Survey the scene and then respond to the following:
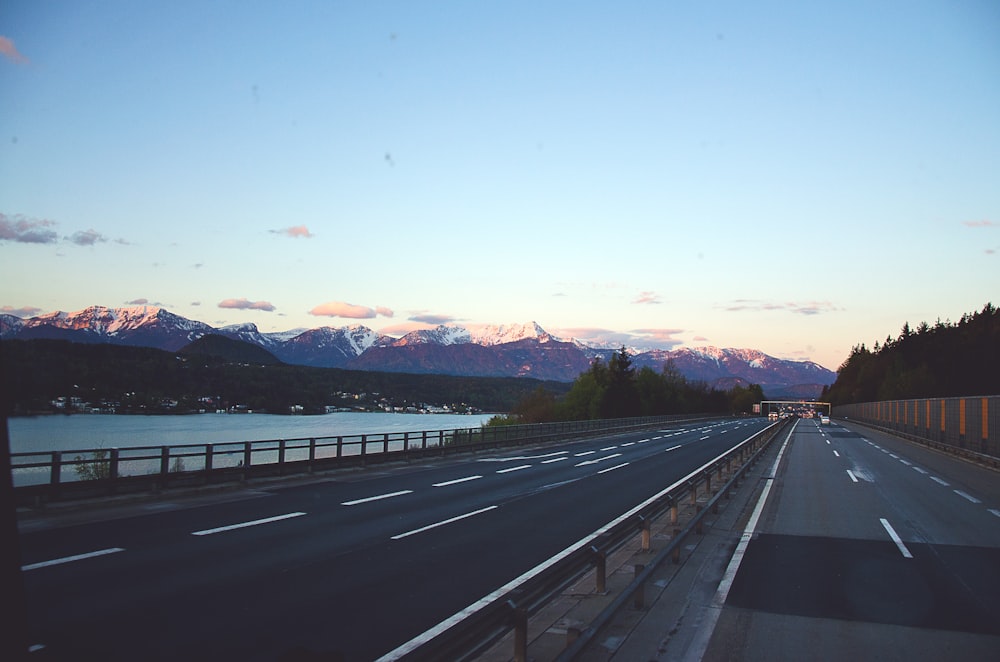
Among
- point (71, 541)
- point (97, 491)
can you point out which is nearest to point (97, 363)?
point (97, 491)

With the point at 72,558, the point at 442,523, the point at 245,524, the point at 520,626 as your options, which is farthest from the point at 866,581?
the point at 72,558

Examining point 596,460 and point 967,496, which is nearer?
point 967,496

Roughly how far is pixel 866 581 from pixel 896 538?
423 centimetres

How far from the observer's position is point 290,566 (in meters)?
10.4

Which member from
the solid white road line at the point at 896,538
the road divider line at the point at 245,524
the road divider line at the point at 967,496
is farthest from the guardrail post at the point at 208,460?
the road divider line at the point at 967,496

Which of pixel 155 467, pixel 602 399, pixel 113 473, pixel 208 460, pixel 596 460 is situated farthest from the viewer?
pixel 602 399

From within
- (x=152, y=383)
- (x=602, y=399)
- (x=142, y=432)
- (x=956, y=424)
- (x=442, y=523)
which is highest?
(x=152, y=383)

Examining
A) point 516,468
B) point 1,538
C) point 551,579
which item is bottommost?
point 516,468

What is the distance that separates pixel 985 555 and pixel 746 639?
24.4ft

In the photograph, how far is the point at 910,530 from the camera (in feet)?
48.0

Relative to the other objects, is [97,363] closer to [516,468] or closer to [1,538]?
[516,468]

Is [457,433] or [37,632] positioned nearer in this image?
[37,632]

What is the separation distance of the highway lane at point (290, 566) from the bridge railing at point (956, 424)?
77.7 feet

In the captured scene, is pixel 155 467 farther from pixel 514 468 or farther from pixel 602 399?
pixel 602 399
